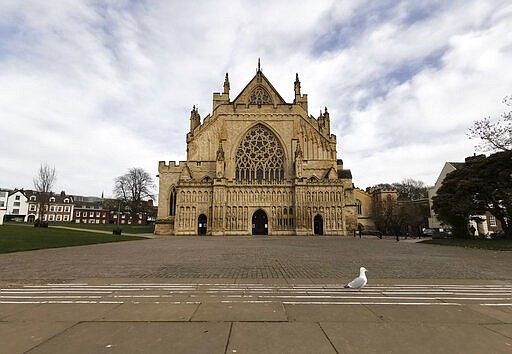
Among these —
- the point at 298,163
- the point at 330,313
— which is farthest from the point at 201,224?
the point at 330,313

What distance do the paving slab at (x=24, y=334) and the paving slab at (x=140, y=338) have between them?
17 cm

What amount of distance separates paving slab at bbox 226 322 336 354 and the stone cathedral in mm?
38802

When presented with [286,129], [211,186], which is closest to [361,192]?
[286,129]

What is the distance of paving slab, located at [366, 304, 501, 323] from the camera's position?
15.8 feet

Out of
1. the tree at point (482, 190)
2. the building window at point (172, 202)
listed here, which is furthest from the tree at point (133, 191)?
the tree at point (482, 190)

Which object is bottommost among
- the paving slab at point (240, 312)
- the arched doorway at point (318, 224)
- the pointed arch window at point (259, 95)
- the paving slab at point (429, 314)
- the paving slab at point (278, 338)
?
the paving slab at point (429, 314)

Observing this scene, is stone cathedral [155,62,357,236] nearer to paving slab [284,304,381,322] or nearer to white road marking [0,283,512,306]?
white road marking [0,283,512,306]

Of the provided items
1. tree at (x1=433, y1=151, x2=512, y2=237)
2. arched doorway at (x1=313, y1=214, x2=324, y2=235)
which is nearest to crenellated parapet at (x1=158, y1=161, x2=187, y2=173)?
arched doorway at (x1=313, y1=214, x2=324, y2=235)

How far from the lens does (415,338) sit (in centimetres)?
399

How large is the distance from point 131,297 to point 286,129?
144 feet

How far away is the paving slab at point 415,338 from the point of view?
3607 mm

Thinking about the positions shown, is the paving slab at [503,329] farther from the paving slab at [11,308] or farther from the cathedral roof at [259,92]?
the cathedral roof at [259,92]

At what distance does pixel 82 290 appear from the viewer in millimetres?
7129

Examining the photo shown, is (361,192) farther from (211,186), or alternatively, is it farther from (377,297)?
(377,297)
